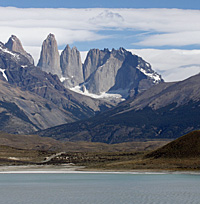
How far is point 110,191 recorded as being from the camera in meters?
114

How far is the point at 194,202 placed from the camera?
307 ft

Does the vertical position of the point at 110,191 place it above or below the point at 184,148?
below

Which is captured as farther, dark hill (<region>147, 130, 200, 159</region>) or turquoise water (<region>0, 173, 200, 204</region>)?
dark hill (<region>147, 130, 200, 159</region>)

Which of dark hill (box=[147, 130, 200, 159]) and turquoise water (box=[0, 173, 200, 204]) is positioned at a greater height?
dark hill (box=[147, 130, 200, 159])

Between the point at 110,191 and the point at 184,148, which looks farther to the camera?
the point at 184,148

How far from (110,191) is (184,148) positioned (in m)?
73.0

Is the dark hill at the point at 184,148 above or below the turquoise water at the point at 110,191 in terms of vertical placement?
above

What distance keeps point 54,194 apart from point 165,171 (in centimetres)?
6244

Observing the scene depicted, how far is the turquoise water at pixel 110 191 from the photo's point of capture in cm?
9781

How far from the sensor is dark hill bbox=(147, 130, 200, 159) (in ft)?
580

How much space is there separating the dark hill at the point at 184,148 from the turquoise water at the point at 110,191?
3198cm

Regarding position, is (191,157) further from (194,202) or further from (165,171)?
(194,202)

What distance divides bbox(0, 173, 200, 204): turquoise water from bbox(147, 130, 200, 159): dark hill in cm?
3198

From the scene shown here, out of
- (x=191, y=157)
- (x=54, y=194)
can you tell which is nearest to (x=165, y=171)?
(x=191, y=157)
